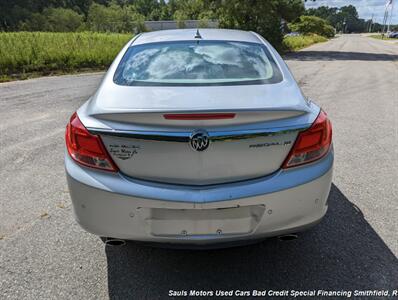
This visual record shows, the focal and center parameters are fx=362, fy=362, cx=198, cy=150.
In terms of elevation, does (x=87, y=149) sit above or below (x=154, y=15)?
above

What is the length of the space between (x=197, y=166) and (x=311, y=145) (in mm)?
717

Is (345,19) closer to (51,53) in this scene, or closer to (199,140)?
(51,53)

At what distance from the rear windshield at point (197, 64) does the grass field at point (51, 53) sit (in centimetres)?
1098

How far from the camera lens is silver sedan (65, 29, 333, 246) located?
2.02 meters

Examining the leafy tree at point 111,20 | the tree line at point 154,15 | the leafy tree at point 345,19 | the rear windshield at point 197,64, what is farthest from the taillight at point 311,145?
the leafy tree at point 345,19

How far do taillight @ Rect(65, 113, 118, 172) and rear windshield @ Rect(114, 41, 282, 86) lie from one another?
0.51 meters

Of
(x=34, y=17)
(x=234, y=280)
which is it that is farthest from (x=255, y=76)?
(x=34, y=17)

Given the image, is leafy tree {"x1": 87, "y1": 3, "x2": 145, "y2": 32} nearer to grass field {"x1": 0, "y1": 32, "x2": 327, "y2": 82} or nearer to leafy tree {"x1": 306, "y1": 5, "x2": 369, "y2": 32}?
grass field {"x1": 0, "y1": 32, "x2": 327, "y2": 82}

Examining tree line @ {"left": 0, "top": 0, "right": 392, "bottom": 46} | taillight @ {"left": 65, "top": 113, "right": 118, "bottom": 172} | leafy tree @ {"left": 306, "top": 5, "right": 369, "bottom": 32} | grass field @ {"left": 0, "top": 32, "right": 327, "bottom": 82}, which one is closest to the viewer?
taillight @ {"left": 65, "top": 113, "right": 118, "bottom": 172}

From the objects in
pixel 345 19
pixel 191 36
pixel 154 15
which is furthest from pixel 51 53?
pixel 345 19

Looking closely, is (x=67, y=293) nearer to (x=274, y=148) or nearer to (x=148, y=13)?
(x=274, y=148)

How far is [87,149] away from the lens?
7.03ft

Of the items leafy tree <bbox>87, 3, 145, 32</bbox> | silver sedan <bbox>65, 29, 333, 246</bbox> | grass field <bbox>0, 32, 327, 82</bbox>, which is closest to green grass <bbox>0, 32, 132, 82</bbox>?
grass field <bbox>0, 32, 327, 82</bbox>

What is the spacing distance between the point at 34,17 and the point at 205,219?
62130mm
